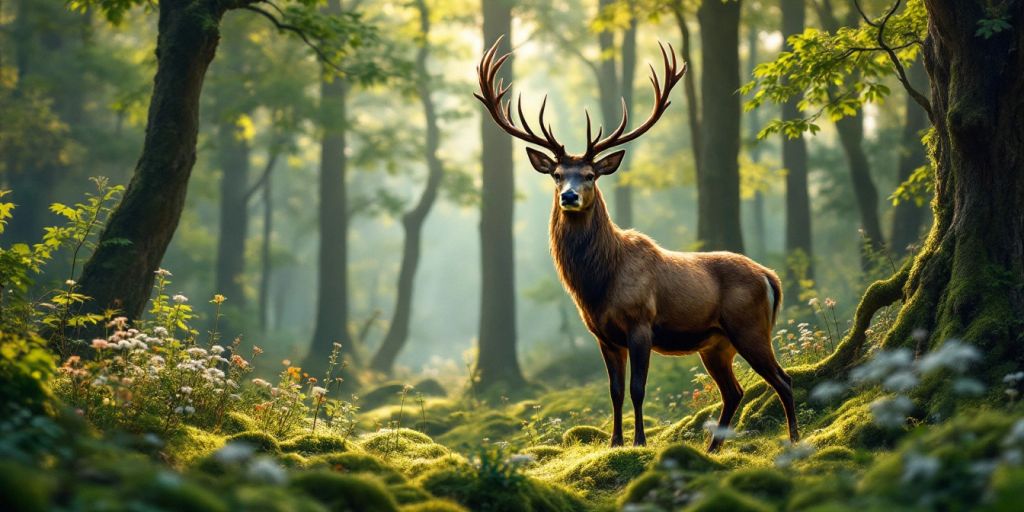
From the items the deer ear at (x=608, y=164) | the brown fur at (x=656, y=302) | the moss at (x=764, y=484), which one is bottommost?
the moss at (x=764, y=484)

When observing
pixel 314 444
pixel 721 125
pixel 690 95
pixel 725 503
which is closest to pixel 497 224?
pixel 690 95

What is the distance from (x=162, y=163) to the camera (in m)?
9.92

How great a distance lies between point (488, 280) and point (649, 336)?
41.5 feet

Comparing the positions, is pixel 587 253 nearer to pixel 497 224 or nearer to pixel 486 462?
pixel 486 462

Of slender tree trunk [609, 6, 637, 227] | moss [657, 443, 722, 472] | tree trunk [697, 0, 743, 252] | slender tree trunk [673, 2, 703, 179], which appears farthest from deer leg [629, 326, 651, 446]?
slender tree trunk [609, 6, 637, 227]

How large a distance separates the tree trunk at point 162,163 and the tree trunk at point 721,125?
7.79 metres

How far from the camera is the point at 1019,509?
138 inches

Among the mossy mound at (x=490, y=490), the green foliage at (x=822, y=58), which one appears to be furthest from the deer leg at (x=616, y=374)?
the green foliage at (x=822, y=58)

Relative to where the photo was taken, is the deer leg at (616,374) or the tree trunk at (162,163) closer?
the deer leg at (616,374)

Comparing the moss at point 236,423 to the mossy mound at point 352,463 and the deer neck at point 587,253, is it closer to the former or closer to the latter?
the mossy mound at point 352,463

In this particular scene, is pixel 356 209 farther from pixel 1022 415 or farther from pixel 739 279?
pixel 1022 415

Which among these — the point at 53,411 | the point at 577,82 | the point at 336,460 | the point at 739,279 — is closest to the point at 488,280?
the point at 739,279

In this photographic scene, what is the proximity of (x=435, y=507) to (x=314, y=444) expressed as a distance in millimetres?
2582

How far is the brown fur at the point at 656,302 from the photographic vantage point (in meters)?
8.58
